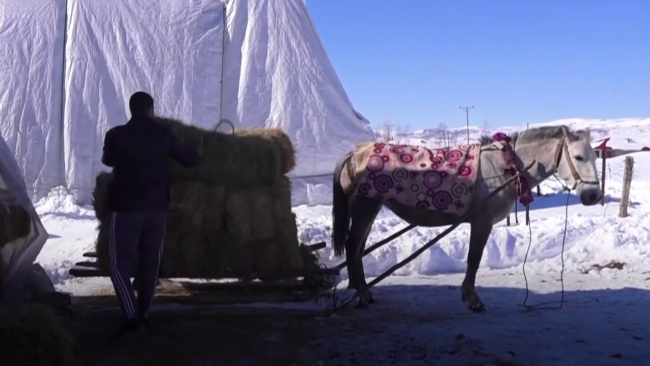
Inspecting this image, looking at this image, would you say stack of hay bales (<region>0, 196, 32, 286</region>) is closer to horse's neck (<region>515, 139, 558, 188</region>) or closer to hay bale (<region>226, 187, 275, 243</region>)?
hay bale (<region>226, 187, 275, 243</region>)

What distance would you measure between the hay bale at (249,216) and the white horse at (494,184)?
1064mm

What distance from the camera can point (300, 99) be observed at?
14930mm

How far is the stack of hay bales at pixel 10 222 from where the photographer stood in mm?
5789

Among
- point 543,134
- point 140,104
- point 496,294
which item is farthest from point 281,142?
point 496,294

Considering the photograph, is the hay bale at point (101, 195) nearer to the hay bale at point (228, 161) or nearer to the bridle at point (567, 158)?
the hay bale at point (228, 161)

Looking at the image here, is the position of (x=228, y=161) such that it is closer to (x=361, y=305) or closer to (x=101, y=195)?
(x=101, y=195)

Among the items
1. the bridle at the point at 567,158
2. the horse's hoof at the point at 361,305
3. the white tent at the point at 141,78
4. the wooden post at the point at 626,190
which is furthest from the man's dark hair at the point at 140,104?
the wooden post at the point at 626,190

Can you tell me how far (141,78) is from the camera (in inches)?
587

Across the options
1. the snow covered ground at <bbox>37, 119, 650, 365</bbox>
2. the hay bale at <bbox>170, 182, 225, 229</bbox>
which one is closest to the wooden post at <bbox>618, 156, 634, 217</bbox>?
the snow covered ground at <bbox>37, 119, 650, 365</bbox>

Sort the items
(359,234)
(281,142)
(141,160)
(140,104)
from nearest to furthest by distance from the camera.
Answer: (141,160) < (140,104) < (281,142) < (359,234)

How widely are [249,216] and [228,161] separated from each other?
0.46m

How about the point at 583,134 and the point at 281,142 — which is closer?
the point at 281,142

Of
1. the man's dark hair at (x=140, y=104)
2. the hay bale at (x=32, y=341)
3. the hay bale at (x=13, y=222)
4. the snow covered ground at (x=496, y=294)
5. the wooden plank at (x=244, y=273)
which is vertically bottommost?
the snow covered ground at (x=496, y=294)

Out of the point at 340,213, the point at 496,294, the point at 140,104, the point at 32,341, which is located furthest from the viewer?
the point at 496,294
